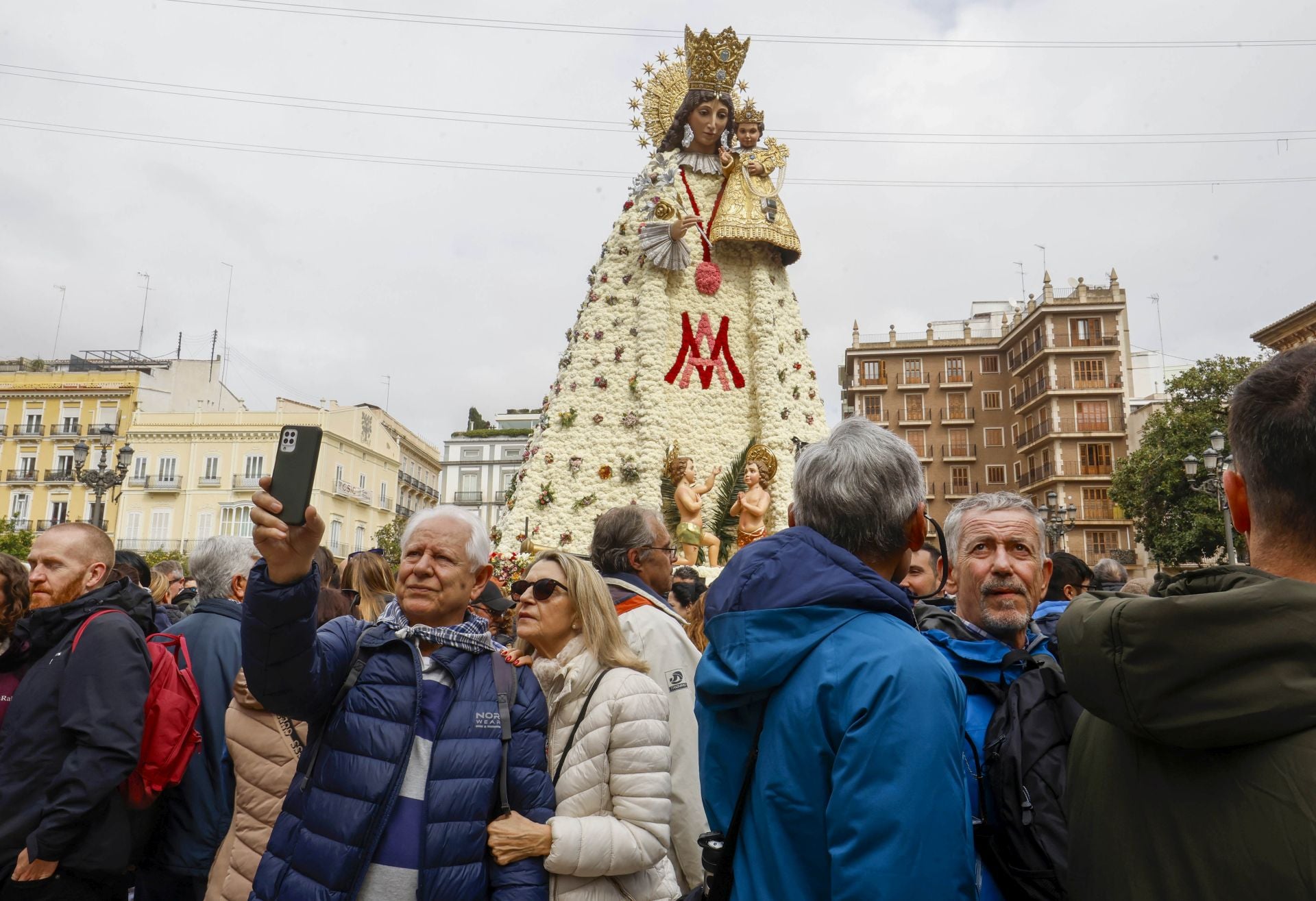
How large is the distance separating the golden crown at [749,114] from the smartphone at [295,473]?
57.5 feet

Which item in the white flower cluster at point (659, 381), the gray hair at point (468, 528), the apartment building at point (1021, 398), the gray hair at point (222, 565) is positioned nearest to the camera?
the gray hair at point (468, 528)

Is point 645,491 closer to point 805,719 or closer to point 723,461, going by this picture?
point 723,461

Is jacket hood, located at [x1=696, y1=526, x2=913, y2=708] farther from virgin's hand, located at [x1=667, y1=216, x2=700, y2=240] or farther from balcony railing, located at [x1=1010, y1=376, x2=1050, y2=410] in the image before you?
balcony railing, located at [x1=1010, y1=376, x2=1050, y2=410]

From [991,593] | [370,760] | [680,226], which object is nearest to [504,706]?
[370,760]

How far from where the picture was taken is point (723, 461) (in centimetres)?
1762

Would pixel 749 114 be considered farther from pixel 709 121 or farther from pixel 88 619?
pixel 88 619

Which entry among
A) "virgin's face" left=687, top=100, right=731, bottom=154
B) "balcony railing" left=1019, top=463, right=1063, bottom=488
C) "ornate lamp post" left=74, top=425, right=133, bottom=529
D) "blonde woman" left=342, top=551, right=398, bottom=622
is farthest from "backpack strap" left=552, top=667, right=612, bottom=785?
"balcony railing" left=1019, top=463, right=1063, bottom=488

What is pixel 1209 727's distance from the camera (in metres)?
1.38

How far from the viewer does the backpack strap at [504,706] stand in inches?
106

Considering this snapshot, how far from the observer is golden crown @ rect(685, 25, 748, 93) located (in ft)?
59.5

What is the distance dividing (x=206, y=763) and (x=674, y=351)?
14.4m

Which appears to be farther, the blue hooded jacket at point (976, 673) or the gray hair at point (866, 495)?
the blue hooded jacket at point (976, 673)

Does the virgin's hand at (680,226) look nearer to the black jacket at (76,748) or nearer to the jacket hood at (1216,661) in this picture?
the black jacket at (76,748)

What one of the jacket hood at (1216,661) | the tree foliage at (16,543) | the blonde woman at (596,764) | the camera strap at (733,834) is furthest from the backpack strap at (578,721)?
the tree foliage at (16,543)
